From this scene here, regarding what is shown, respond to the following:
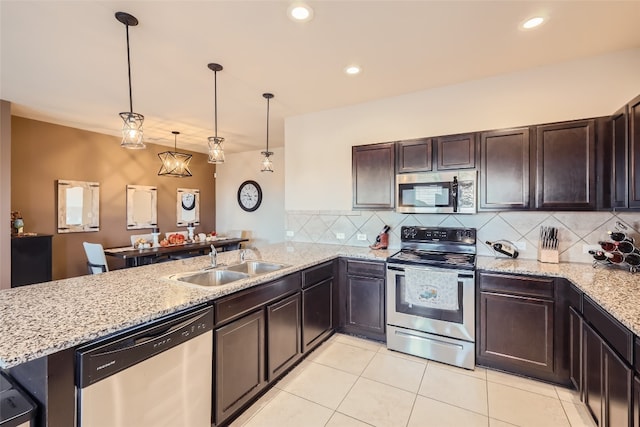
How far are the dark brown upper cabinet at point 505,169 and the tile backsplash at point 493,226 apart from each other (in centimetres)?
28

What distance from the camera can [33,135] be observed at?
4.23 m

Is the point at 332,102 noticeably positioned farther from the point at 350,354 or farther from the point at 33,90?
the point at 33,90

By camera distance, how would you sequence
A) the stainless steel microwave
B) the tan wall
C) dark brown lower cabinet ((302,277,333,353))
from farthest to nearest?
1. the tan wall
2. the stainless steel microwave
3. dark brown lower cabinet ((302,277,333,353))

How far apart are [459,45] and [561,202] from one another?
160cm

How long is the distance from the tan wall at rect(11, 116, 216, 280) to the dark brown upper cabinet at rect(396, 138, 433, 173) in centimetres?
440

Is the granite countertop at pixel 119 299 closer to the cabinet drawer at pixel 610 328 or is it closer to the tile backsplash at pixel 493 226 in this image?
the cabinet drawer at pixel 610 328

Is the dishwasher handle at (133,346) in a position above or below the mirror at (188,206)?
below

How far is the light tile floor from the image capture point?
6.32 ft

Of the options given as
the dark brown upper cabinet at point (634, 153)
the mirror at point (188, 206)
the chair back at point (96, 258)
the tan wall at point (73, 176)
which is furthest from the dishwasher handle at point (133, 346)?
the mirror at point (188, 206)

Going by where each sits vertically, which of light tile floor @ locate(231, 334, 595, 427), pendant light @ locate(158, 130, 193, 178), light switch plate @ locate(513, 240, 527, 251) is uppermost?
pendant light @ locate(158, 130, 193, 178)

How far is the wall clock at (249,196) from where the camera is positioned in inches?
254

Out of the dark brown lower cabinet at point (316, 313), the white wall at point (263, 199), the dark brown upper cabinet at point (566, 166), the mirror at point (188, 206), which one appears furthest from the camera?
the mirror at point (188, 206)

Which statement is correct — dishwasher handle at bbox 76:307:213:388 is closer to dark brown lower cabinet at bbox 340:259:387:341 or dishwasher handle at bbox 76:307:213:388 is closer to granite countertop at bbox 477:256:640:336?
dark brown lower cabinet at bbox 340:259:387:341

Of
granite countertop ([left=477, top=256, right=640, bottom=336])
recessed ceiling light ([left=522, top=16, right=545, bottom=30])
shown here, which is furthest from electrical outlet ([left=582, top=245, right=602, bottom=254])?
recessed ceiling light ([left=522, top=16, right=545, bottom=30])
